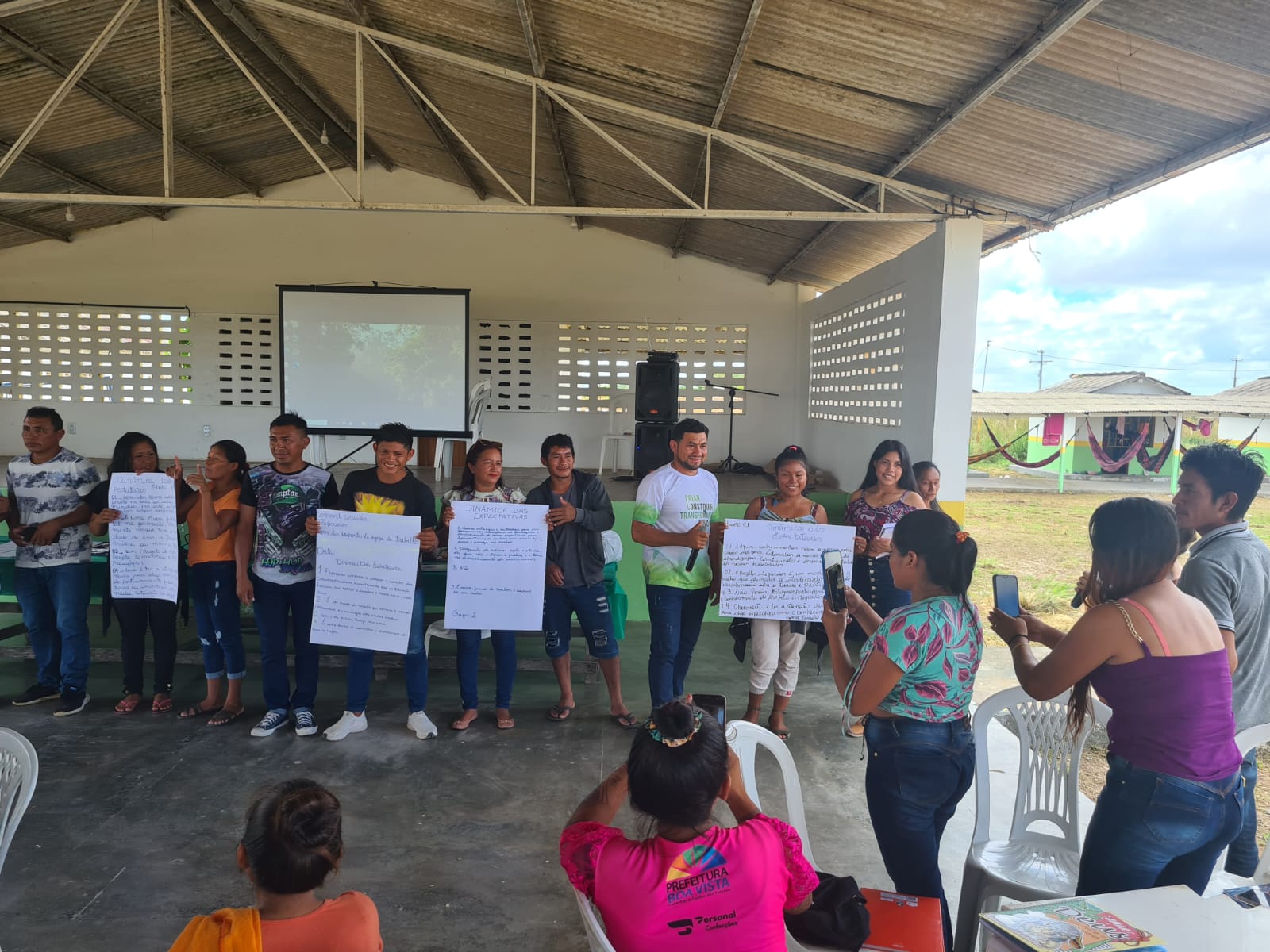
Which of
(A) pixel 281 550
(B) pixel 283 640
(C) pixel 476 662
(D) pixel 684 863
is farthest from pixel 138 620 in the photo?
(D) pixel 684 863

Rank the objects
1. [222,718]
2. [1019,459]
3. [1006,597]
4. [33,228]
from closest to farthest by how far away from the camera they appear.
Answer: [1006,597] < [222,718] < [33,228] < [1019,459]

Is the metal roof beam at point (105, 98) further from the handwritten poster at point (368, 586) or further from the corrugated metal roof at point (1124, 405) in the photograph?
the corrugated metal roof at point (1124, 405)

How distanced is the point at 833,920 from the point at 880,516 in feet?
7.64

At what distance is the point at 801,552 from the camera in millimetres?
3320

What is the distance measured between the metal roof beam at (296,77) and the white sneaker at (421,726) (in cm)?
520

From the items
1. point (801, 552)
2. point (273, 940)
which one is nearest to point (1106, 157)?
point (801, 552)

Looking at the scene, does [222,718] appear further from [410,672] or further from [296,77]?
[296,77]

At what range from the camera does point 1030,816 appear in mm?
2137

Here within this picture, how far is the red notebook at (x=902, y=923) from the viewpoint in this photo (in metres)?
1.45

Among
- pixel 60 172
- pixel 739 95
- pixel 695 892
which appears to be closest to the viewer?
pixel 695 892

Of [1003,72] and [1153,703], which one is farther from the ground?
[1003,72]

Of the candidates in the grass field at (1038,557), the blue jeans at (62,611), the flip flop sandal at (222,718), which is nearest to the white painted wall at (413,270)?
the grass field at (1038,557)

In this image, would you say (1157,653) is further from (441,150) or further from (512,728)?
(441,150)

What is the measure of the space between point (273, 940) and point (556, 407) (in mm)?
8954
